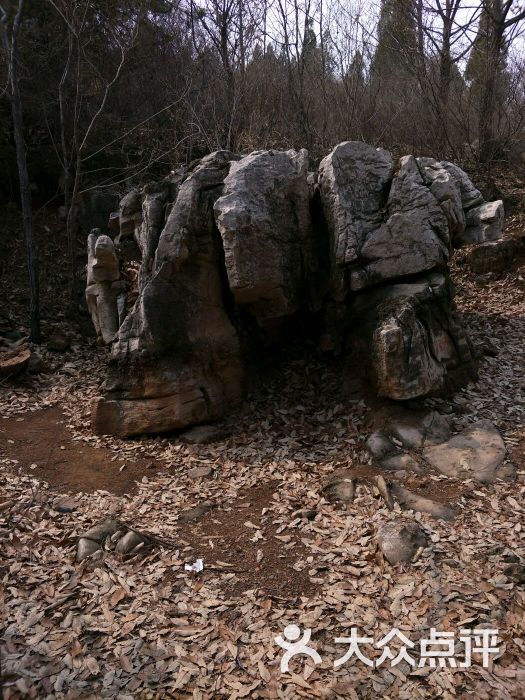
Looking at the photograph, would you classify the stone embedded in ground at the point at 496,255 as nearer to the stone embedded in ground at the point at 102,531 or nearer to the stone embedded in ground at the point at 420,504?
the stone embedded in ground at the point at 420,504

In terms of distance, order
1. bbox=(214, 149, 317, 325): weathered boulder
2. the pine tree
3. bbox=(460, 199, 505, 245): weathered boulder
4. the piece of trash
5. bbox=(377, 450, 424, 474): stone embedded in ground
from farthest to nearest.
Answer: the pine tree
bbox=(460, 199, 505, 245): weathered boulder
bbox=(214, 149, 317, 325): weathered boulder
bbox=(377, 450, 424, 474): stone embedded in ground
the piece of trash

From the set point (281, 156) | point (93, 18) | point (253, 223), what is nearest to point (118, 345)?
point (253, 223)

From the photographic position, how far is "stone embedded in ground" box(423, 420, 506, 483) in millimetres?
5012

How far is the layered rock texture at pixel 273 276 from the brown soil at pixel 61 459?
43cm

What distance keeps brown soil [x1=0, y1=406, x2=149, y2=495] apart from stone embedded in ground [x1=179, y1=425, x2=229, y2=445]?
0.54 m

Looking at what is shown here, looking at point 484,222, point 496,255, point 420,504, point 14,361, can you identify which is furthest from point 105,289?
point 496,255

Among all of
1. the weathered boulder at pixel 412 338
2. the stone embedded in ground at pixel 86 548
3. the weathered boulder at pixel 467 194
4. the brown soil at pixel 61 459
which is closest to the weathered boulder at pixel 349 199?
the weathered boulder at pixel 412 338

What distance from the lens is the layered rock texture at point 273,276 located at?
5.88m

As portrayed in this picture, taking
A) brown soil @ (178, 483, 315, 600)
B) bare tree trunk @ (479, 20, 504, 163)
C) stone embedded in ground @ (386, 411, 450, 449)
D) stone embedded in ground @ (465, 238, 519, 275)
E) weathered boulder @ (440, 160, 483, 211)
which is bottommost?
brown soil @ (178, 483, 315, 600)

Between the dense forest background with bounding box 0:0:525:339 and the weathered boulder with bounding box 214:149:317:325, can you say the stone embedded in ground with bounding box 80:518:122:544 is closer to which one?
the weathered boulder with bounding box 214:149:317:325

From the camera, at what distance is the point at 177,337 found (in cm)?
605

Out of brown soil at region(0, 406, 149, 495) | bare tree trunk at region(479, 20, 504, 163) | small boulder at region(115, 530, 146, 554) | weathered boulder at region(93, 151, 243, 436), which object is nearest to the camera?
small boulder at region(115, 530, 146, 554)

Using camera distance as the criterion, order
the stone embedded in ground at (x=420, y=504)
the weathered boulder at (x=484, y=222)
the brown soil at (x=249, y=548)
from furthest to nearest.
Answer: the weathered boulder at (x=484, y=222), the stone embedded in ground at (x=420, y=504), the brown soil at (x=249, y=548)

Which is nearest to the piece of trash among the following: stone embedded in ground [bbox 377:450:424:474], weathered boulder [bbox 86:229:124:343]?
stone embedded in ground [bbox 377:450:424:474]
